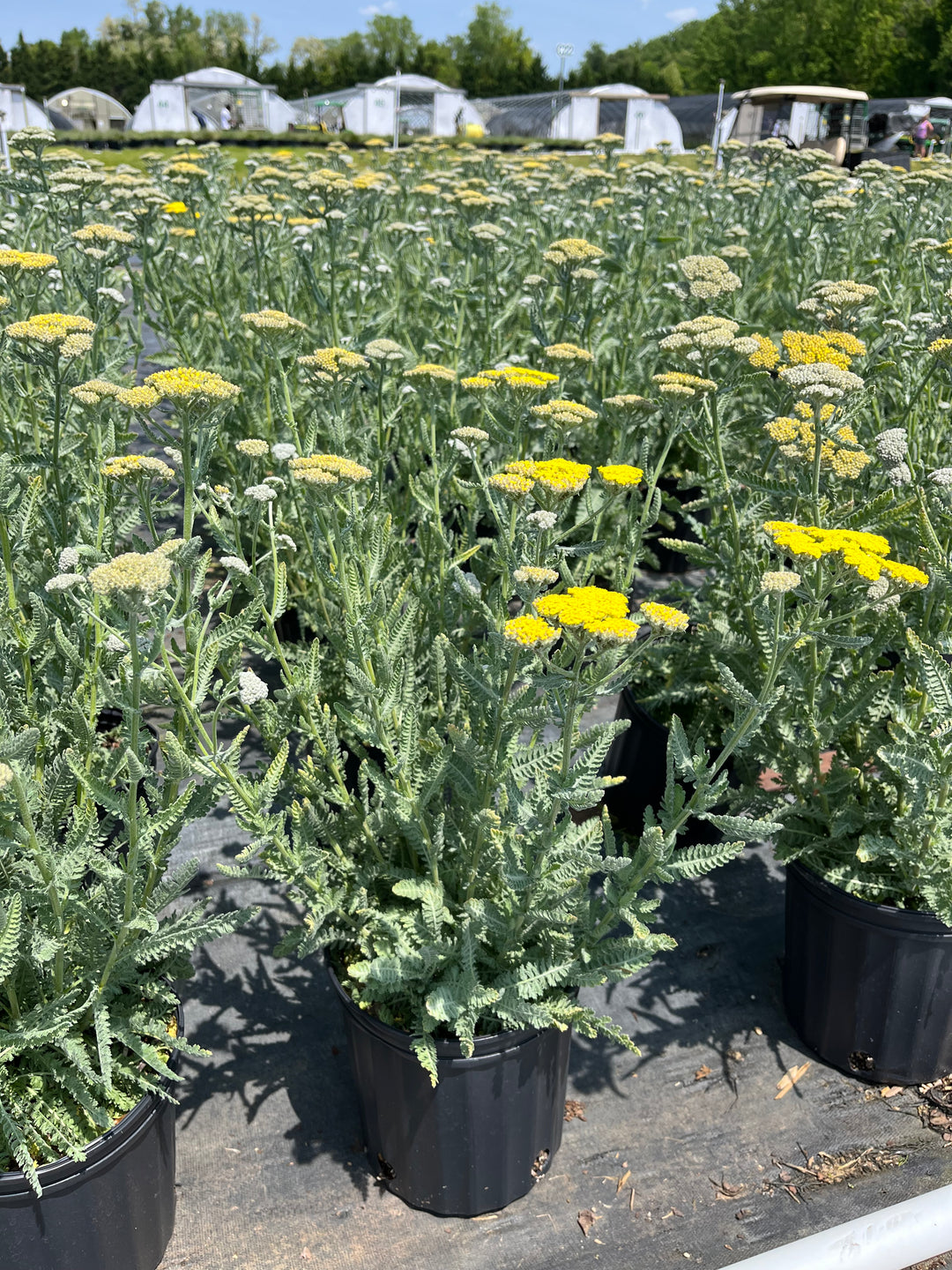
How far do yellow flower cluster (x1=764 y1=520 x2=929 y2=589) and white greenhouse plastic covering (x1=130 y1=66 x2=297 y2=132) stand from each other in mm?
43488

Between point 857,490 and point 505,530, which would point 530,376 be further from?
point 857,490

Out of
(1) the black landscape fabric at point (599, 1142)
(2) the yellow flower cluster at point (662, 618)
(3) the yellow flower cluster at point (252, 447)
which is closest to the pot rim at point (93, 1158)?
(1) the black landscape fabric at point (599, 1142)

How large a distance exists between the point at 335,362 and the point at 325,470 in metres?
0.75

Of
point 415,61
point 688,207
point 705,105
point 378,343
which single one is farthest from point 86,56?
point 378,343

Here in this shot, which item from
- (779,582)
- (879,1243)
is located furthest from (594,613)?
(879,1243)

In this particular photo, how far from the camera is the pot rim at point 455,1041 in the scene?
1985 millimetres

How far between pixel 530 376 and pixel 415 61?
9819 cm

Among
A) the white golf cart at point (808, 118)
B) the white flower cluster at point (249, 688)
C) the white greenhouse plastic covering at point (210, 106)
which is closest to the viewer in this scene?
the white flower cluster at point (249, 688)

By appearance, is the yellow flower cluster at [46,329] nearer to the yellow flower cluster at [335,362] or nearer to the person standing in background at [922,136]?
the yellow flower cluster at [335,362]

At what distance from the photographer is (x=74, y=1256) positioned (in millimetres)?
1881

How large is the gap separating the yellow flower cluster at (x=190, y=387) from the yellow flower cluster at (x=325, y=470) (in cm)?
21

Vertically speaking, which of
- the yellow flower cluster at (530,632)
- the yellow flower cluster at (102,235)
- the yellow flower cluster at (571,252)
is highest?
the yellow flower cluster at (102,235)

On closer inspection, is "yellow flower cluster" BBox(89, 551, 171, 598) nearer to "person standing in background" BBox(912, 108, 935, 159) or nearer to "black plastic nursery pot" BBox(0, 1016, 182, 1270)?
"black plastic nursery pot" BBox(0, 1016, 182, 1270)

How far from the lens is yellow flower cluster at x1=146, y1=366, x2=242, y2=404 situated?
2.00 m
